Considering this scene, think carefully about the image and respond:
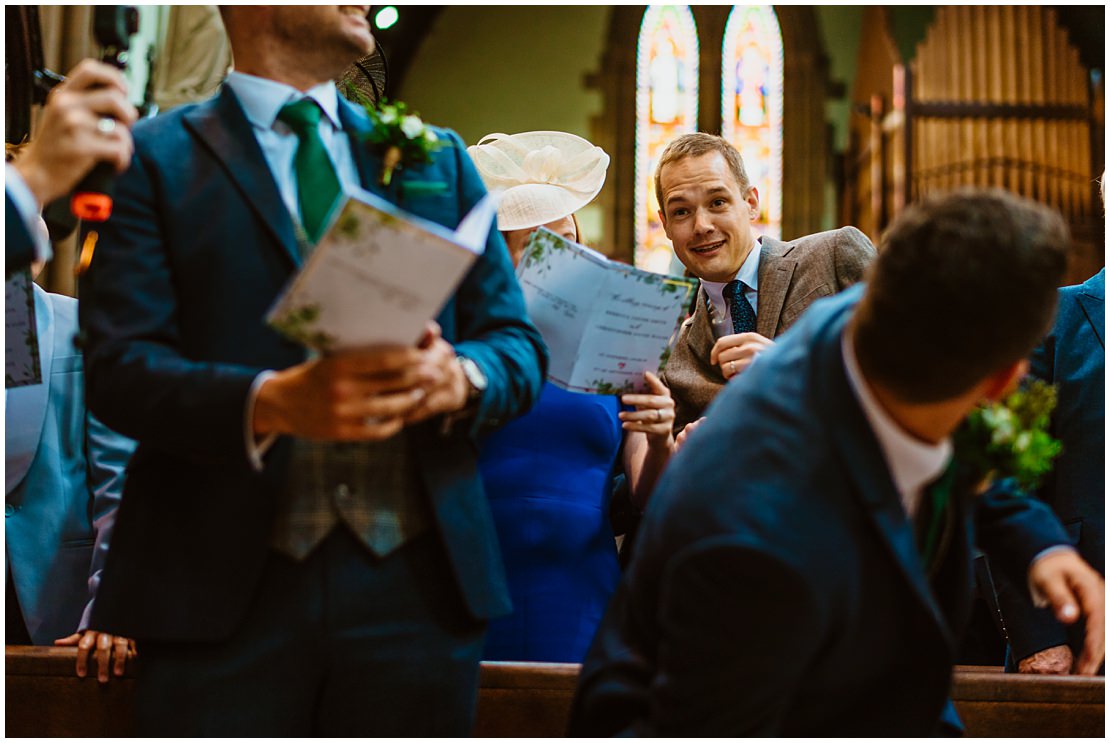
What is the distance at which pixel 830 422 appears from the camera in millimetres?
1260

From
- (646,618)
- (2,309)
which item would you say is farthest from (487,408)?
(2,309)

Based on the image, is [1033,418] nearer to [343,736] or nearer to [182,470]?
[343,736]

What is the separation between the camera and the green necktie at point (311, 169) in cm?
147

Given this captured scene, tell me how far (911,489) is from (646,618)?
1.15 feet

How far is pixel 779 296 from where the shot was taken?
2719 mm

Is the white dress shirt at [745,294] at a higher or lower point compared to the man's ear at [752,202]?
lower

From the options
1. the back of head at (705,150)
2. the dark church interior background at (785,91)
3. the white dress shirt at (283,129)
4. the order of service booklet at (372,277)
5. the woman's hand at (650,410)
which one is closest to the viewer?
the order of service booklet at (372,277)

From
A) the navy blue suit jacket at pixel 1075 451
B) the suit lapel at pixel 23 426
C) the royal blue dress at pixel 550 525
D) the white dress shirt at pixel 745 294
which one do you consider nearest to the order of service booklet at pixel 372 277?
the royal blue dress at pixel 550 525

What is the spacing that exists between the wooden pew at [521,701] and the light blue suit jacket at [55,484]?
1.14 ft

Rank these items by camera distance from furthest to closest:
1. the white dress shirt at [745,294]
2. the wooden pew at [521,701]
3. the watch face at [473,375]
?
the white dress shirt at [745,294]
the wooden pew at [521,701]
the watch face at [473,375]

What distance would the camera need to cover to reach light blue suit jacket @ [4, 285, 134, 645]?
7.65 ft

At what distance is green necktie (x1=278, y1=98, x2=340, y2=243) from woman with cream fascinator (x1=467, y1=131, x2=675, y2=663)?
28.8 inches

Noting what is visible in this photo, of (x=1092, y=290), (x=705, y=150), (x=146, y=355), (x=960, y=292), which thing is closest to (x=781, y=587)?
(x=960, y=292)

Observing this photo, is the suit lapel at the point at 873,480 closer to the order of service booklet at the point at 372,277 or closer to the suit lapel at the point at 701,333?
the order of service booklet at the point at 372,277
